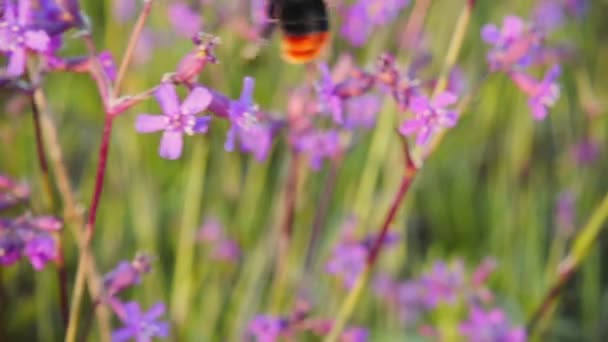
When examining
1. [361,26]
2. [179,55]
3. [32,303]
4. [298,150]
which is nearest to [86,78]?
[179,55]

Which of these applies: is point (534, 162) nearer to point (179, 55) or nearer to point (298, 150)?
point (179, 55)

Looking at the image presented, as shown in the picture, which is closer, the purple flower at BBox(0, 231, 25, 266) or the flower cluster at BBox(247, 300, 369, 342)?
the purple flower at BBox(0, 231, 25, 266)

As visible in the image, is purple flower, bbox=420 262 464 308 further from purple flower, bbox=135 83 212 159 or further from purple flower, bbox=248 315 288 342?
purple flower, bbox=135 83 212 159

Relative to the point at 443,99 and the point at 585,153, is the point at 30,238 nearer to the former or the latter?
the point at 443,99

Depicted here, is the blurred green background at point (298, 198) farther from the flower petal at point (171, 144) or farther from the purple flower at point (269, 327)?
the flower petal at point (171, 144)

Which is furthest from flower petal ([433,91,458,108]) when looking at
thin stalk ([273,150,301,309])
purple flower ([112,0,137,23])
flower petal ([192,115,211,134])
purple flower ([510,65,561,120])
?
purple flower ([112,0,137,23])
